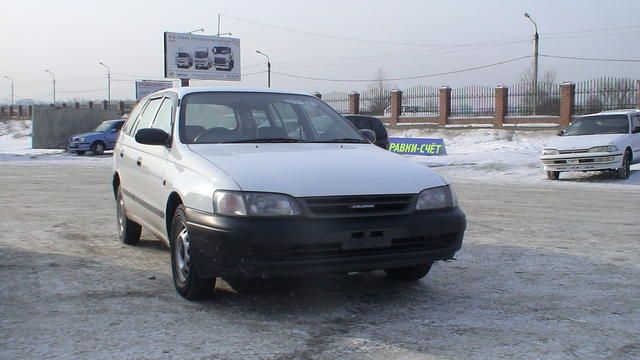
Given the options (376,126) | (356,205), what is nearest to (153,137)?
(356,205)

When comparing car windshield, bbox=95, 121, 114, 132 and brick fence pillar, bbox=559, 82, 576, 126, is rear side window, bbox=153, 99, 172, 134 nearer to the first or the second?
car windshield, bbox=95, 121, 114, 132

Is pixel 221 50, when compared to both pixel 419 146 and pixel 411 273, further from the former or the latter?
pixel 411 273

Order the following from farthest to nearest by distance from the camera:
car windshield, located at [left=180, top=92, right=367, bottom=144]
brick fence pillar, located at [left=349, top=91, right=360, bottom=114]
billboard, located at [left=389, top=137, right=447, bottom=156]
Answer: brick fence pillar, located at [left=349, top=91, right=360, bottom=114] < billboard, located at [left=389, top=137, right=447, bottom=156] < car windshield, located at [left=180, top=92, right=367, bottom=144]

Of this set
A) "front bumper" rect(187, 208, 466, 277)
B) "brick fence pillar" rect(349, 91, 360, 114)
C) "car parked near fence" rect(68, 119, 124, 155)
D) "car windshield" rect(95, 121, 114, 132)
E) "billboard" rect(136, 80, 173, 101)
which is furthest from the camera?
"billboard" rect(136, 80, 173, 101)

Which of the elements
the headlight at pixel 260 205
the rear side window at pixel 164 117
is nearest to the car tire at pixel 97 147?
the rear side window at pixel 164 117

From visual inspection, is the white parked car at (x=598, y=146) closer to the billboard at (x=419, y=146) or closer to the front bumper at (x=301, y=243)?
the billboard at (x=419, y=146)

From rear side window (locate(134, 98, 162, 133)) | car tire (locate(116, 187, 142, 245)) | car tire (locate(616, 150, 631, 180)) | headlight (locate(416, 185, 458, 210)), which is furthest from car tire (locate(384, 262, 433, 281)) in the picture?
car tire (locate(616, 150, 631, 180))

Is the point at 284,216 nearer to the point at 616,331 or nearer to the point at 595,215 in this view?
the point at 616,331

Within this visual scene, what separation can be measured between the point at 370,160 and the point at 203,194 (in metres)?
1.30

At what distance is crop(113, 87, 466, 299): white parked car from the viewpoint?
4266 millimetres

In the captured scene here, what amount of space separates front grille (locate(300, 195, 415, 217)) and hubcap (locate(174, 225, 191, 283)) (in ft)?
3.43

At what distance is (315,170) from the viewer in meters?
4.54

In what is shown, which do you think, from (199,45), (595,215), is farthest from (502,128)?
(595,215)

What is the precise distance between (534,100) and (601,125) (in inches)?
666
